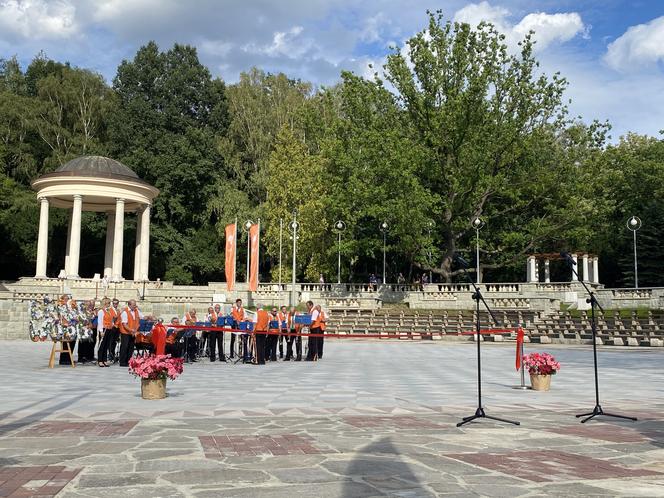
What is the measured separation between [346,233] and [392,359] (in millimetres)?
27635

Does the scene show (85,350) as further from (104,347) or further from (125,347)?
Result: (125,347)

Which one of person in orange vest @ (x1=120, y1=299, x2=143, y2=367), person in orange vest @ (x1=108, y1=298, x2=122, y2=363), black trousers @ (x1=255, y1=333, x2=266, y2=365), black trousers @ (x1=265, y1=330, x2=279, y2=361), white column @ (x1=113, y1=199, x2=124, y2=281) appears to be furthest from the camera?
white column @ (x1=113, y1=199, x2=124, y2=281)


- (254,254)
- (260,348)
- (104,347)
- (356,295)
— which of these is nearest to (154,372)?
(104,347)

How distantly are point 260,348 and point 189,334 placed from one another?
2.52 meters

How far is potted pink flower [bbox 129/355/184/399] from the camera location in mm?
10953

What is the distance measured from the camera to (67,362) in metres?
18.5

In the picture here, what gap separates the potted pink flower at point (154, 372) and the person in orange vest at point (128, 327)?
707cm

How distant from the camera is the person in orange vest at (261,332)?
1938 centimetres

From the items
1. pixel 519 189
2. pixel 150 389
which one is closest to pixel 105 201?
pixel 519 189

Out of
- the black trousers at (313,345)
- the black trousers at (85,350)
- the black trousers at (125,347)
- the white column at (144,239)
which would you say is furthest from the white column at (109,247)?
the black trousers at (313,345)

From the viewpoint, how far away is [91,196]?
1828 inches

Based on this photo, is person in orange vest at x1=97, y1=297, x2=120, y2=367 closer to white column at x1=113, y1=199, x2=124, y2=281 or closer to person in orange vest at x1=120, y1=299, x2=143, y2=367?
person in orange vest at x1=120, y1=299, x2=143, y2=367

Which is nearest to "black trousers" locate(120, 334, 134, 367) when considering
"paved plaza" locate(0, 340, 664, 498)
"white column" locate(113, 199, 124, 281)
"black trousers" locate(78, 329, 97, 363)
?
"black trousers" locate(78, 329, 97, 363)

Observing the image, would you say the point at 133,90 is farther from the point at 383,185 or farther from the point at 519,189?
the point at 519,189
